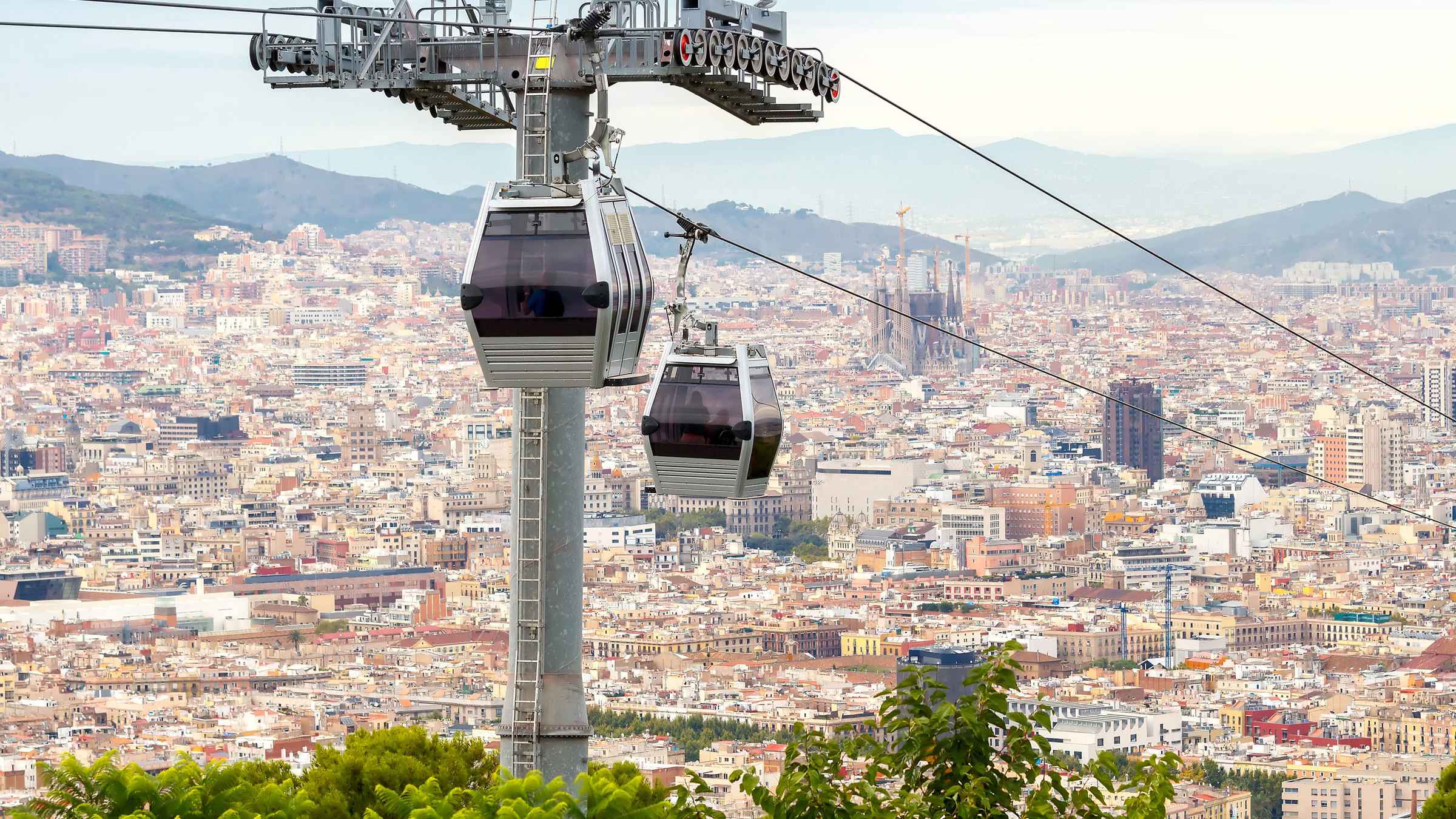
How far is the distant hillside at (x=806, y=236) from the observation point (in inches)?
5123

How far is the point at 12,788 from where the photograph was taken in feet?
142

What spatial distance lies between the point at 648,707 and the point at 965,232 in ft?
308

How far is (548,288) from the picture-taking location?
5512 millimetres

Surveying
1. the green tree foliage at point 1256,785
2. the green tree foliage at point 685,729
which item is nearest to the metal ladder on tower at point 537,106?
the green tree foliage at point 1256,785

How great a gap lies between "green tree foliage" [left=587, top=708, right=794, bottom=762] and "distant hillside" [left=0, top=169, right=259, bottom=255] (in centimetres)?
6532

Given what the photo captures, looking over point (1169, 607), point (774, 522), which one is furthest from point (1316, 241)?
point (1169, 607)

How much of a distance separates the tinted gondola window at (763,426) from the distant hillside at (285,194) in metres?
118

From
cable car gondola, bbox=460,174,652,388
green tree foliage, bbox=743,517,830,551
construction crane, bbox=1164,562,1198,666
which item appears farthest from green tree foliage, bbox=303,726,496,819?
green tree foliage, bbox=743,517,830,551

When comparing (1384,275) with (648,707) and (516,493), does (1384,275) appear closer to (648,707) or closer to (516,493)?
(648,707)

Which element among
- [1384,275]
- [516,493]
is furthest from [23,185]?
[516,493]

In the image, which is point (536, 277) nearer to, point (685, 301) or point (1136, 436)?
point (685, 301)

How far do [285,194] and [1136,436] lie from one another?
5023 cm

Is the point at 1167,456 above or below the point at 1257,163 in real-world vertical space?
below

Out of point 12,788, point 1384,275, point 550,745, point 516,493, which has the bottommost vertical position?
point 12,788
